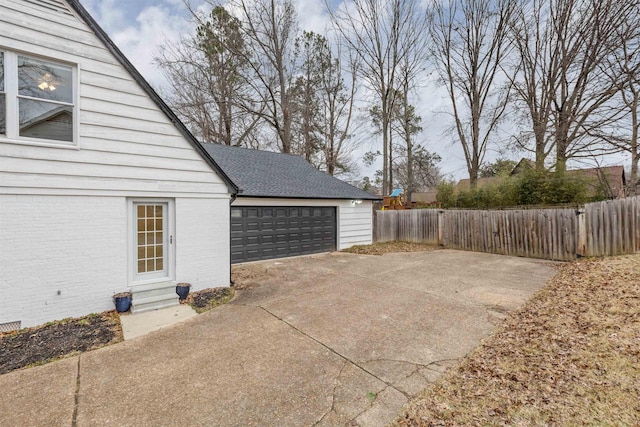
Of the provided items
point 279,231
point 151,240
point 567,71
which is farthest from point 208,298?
point 567,71

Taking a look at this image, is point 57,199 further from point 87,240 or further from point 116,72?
point 116,72

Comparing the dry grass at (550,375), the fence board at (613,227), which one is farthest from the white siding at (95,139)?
the fence board at (613,227)

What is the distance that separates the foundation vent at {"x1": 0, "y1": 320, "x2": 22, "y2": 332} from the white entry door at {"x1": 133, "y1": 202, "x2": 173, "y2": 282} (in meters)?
1.49

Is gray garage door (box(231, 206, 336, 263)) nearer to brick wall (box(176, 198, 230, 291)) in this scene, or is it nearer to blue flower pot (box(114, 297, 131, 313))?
brick wall (box(176, 198, 230, 291))

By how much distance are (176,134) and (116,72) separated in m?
1.32

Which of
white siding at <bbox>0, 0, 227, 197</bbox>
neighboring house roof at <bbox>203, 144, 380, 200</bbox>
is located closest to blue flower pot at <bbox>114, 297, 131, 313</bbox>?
white siding at <bbox>0, 0, 227, 197</bbox>

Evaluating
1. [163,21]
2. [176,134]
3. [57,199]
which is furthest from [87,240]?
[163,21]

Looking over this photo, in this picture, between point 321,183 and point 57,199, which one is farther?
point 321,183

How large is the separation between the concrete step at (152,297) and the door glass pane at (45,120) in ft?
9.04

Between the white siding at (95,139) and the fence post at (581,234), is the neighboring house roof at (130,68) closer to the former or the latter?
the white siding at (95,139)

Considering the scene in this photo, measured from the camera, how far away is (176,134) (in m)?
5.40

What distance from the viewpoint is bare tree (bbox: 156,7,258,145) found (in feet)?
49.9

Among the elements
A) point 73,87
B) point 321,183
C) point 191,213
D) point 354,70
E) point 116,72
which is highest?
point 354,70

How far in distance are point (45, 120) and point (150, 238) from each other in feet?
7.91
